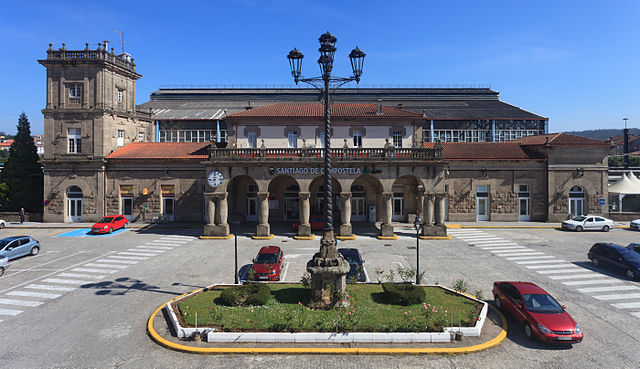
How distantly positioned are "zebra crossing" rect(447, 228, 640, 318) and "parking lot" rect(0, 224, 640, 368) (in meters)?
0.06

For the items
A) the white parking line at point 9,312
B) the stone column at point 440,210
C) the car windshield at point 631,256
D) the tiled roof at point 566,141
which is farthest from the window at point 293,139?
the tiled roof at point 566,141

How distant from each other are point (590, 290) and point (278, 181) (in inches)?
1063

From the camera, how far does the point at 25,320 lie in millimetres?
13805

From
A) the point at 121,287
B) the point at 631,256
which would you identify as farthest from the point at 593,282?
the point at 121,287

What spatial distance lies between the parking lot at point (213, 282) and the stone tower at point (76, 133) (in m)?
4.58

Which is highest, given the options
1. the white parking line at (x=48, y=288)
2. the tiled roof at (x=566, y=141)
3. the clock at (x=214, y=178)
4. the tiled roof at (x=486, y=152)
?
the tiled roof at (x=566, y=141)

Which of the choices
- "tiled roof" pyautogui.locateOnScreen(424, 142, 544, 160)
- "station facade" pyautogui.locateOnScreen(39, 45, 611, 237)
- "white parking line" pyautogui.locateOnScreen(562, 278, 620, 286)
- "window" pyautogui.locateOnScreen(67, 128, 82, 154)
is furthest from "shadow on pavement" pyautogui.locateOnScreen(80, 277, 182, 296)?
"tiled roof" pyautogui.locateOnScreen(424, 142, 544, 160)

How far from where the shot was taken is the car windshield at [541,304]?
12.5 m

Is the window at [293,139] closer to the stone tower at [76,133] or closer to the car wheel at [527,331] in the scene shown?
the stone tower at [76,133]

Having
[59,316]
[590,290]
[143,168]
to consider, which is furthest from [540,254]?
[143,168]

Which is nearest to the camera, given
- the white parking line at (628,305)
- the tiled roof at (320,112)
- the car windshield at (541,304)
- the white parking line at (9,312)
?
the car windshield at (541,304)

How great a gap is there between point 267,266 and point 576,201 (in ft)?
116

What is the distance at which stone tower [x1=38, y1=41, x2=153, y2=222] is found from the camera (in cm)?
3703

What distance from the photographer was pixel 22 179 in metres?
40.0
